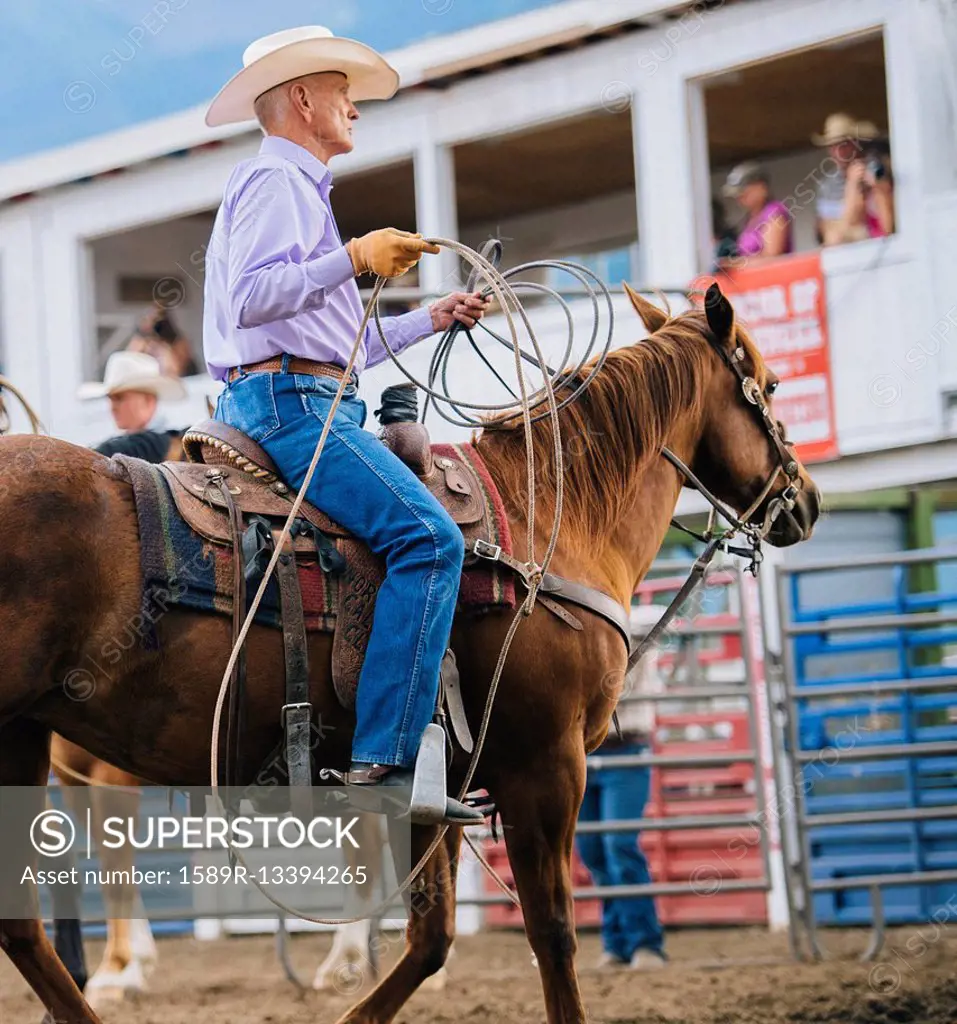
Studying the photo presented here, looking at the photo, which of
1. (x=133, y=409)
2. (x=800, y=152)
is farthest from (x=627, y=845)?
(x=800, y=152)

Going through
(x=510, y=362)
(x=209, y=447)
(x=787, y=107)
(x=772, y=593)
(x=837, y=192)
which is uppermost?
(x=787, y=107)

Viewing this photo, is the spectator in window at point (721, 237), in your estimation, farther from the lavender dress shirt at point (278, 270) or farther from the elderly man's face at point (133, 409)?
the lavender dress shirt at point (278, 270)

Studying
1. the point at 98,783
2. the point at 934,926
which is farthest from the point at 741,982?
the point at 98,783

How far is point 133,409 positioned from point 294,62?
3.86 m

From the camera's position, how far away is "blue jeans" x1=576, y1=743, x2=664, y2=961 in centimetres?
816

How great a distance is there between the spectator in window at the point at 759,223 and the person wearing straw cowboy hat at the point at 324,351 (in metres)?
6.57

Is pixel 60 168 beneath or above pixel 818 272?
above

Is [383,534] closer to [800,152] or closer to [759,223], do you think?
[759,223]

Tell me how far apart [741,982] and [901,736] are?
1978 mm

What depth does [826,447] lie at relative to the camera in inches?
406

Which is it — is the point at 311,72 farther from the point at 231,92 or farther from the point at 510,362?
the point at 510,362

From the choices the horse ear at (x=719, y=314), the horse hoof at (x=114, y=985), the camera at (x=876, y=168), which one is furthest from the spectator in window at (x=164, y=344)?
the horse ear at (x=719, y=314)

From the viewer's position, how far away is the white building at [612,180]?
10.2 metres

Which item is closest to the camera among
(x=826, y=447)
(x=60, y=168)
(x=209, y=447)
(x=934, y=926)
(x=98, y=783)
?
(x=209, y=447)
